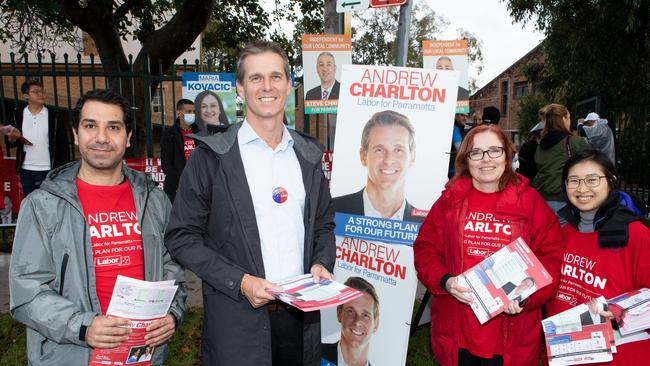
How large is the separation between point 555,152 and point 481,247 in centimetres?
304

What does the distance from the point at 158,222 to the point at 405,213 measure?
174cm

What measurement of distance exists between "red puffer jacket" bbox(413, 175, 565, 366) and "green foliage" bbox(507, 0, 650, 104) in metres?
12.0

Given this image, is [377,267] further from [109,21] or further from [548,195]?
[109,21]

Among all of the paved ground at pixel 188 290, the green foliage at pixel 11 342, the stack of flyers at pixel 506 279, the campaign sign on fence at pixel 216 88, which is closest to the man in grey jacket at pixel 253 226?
the stack of flyers at pixel 506 279

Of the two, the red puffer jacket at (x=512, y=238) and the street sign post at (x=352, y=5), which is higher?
the street sign post at (x=352, y=5)

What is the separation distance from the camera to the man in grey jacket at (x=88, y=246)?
1924 mm

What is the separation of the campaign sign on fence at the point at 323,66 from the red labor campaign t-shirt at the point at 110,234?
186 inches

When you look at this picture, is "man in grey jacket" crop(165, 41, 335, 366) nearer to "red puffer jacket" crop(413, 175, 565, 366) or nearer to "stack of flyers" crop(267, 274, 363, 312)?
"stack of flyers" crop(267, 274, 363, 312)

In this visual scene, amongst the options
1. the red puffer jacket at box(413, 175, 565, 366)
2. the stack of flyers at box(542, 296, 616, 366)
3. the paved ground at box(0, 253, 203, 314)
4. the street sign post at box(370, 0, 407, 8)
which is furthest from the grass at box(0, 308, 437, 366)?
the street sign post at box(370, 0, 407, 8)

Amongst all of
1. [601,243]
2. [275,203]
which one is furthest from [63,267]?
[601,243]

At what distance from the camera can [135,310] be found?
195 cm

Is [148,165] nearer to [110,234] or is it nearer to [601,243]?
[110,234]

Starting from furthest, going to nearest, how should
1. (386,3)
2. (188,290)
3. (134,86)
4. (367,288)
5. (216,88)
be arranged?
1. (134,86)
2. (216,88)
3. (188,290)
4. (386,3)
5. (367,288)

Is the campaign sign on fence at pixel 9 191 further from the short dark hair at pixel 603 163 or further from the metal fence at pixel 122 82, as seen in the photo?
the short dark hair at pixel 603 163
